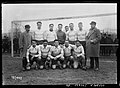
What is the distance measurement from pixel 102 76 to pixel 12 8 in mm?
1597

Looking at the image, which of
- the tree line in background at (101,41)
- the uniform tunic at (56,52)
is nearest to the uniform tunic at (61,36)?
the uniform tunic at (56,52)

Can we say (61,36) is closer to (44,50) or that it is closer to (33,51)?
(44,50)

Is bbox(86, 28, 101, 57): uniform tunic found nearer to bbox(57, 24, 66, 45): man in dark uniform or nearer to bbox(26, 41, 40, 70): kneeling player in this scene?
bbox(57, 24, 66, 45): man in dark uniform

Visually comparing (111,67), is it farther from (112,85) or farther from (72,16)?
(72,16)

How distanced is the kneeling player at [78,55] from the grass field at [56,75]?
95 millimetres

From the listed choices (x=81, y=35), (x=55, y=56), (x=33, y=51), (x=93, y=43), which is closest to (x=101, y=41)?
(x=93, y=43)

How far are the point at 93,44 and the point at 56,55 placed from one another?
55 cm

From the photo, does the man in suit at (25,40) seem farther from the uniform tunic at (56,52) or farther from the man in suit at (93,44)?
the man in suit at (93,44)

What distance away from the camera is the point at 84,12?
3393 mm

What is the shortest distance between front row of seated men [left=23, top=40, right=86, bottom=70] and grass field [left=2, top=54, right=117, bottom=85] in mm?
85

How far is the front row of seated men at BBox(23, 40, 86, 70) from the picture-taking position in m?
3.41

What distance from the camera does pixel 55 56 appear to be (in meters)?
3.43

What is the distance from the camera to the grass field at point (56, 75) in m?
3.41

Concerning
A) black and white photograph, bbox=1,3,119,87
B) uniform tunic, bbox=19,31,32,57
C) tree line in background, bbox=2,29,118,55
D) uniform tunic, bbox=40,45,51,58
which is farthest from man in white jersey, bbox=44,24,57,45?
tree line in background, bbox=2,29,118,55
